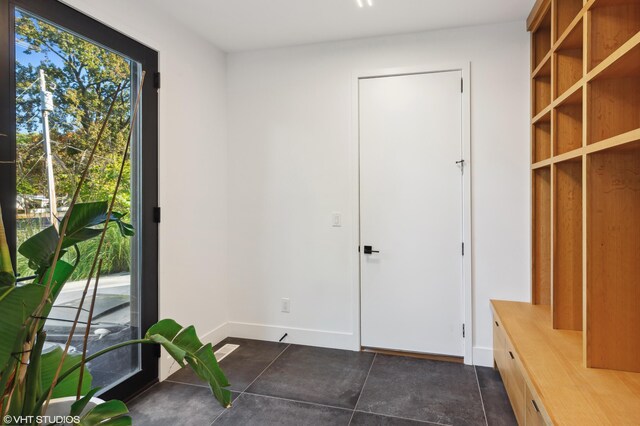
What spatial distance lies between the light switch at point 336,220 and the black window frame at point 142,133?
55.3 inches

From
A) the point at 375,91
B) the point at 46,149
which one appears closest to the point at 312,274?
the point at 375,91

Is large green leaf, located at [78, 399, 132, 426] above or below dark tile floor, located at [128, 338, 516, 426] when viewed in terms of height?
above

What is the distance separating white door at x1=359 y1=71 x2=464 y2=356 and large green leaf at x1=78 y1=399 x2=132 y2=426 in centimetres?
218

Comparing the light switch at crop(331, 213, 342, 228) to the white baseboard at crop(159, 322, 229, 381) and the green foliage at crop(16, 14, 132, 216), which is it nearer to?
the white baseboard at crop(159, 322, 229, 381)

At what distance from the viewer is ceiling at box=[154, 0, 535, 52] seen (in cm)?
251

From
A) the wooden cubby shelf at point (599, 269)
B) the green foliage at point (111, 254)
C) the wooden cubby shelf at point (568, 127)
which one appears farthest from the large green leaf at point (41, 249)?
Result: the wooden cubby shelf at point (568, 127)

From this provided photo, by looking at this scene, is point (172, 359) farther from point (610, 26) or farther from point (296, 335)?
point (610, 26)

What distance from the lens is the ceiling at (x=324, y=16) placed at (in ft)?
8.25

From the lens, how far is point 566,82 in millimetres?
2172

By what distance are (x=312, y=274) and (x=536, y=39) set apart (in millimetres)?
2534

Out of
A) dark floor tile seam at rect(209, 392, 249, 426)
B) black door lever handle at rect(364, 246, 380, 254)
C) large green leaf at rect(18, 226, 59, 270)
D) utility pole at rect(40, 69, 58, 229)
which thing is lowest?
dark floor tile seam at rect(209, 392, 249, 426)

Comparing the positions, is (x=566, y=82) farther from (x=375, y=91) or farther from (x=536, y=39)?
(x=375, y=91)

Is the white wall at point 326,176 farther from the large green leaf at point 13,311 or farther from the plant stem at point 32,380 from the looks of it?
the large green leaf at point 13,311

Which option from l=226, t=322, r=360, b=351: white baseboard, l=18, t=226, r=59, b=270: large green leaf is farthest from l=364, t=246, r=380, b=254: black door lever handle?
l=18, t=226, r=59, b=270: large green leaf
